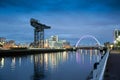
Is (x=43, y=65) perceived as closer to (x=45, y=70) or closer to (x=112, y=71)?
(x=45, y=70)

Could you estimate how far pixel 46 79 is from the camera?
117 feet

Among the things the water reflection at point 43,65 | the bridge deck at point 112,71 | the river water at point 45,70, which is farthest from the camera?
the water reflection at point 43,65

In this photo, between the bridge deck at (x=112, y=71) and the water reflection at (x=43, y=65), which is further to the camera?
the water reflection at (x=43, y=65)

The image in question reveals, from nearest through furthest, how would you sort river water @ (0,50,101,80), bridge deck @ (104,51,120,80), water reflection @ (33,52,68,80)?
bridge deck @ (104,51,120,80), river water @ (0,50,101,80), water reflection @ (33,52,68,80)

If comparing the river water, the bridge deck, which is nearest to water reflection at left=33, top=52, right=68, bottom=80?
the river water

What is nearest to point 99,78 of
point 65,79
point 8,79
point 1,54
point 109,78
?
point 109,78

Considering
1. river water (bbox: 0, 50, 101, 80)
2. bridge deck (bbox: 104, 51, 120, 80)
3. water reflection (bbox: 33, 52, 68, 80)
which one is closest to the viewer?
bridge deck (bbox: 104, 51, 120, 80)

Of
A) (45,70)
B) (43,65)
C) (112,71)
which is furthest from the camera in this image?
(43,65)

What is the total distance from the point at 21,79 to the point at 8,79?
5.88 feet

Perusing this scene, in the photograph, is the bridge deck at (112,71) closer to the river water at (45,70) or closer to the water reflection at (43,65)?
the river water at (45,70)

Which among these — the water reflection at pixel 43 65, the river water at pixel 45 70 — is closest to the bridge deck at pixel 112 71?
the river water at pixel 45 70

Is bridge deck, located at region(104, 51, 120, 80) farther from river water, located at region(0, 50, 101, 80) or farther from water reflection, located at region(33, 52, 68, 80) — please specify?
water reflection, located at region(33, 52, 68, 80)

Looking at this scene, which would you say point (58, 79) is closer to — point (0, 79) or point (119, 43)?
point (0, 79)

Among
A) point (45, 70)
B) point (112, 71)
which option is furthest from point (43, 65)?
point (112, 71)
